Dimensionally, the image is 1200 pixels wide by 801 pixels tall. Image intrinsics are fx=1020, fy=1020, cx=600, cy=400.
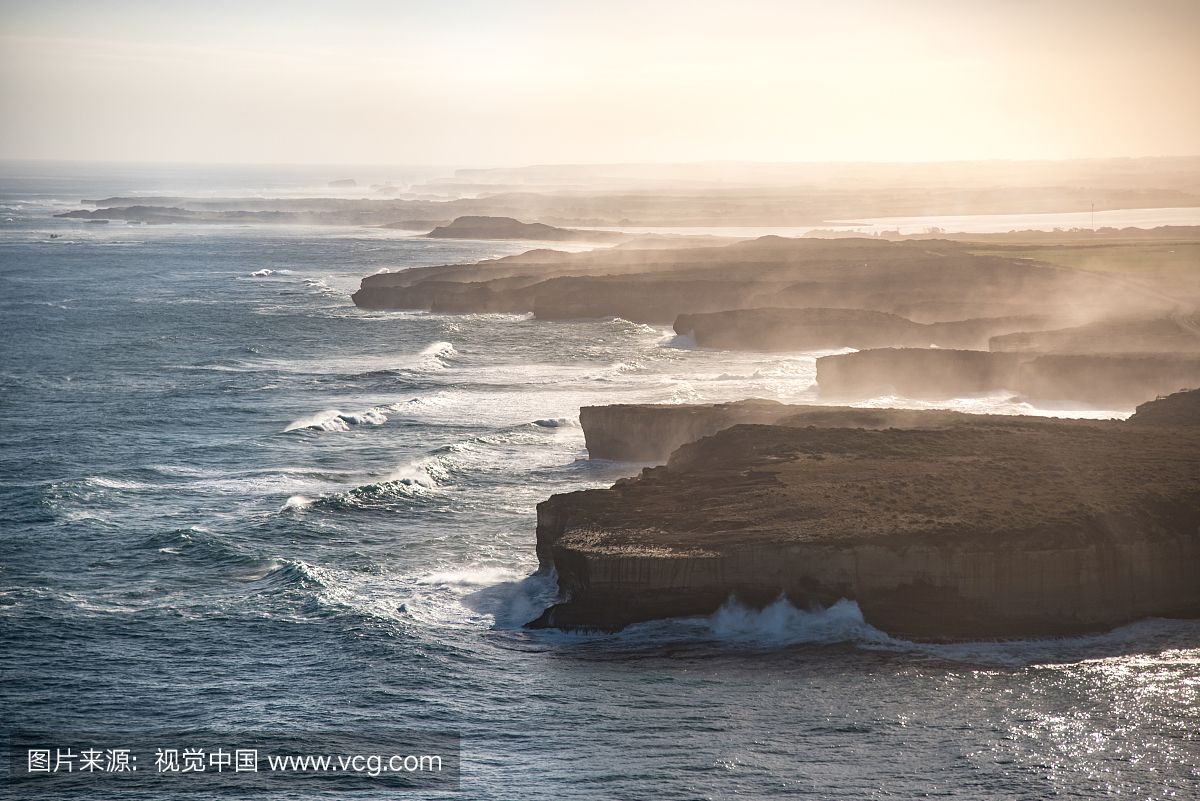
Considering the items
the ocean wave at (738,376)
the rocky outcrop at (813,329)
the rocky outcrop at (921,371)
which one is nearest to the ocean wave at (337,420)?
the ocean wave at (738,376)

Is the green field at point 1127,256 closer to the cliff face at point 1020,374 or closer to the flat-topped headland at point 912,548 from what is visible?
the cliff face at point 1020,374

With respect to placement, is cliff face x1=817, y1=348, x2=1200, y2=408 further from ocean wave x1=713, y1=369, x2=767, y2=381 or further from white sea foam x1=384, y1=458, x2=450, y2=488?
white sea foam x1=384, y1=458, x2=450, y2=488

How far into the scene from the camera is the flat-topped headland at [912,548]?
87.8ft

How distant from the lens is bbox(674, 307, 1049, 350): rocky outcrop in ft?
245

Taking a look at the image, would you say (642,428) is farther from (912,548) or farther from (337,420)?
(912,548)

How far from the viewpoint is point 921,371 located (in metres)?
58.5

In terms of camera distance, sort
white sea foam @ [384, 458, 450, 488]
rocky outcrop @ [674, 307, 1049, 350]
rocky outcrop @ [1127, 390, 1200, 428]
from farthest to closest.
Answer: rocky outcrop @ [674, 307, 1049, 350] → white sea foam @ [384, 458, 450, 488] → rocky outcrop @ [1127, 390, 1200, 428]

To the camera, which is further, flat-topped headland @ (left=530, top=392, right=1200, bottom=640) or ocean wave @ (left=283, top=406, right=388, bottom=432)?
ocean wave @ (left=283, top=406, right=388, bottom=432)

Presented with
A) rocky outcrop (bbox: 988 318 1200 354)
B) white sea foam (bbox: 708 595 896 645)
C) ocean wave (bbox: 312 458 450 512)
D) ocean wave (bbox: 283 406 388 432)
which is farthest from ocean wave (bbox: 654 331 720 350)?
white sea foam (bbox: 708 595 896 645)

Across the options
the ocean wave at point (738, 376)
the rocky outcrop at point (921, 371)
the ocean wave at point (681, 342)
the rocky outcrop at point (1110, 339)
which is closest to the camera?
the rocky outcrop at point (921, 371)

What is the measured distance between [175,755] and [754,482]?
18.1 m

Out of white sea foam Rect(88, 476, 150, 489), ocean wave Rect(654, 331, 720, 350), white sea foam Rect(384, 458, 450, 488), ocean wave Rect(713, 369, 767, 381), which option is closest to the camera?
white sea foam Rect(88, 476, 150, 489)

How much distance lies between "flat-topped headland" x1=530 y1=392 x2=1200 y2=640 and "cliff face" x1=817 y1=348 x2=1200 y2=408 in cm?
2535

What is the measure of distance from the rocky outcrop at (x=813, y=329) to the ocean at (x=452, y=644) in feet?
63.9
